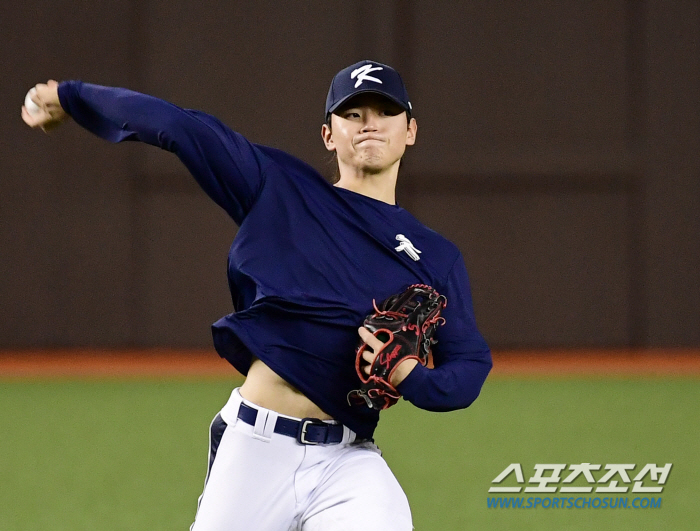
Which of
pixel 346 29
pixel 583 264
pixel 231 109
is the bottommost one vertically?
pixel 583 264

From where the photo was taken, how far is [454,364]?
281 centimetres

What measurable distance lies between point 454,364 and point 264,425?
546 mm

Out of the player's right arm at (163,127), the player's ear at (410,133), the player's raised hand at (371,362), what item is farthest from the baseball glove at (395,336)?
the player's ear at (410,133)

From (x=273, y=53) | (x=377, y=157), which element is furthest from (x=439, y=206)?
(x=377, y=157)

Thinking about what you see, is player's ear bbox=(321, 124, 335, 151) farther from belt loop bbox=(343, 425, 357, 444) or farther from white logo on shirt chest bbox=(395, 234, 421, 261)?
belt loop bbox=(343, 425, 357, 444)

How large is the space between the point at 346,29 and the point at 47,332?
14.6 feet

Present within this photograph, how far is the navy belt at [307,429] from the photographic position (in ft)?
9.09

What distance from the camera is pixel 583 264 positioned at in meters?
10.9

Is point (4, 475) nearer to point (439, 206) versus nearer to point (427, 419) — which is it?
point (427, 419)

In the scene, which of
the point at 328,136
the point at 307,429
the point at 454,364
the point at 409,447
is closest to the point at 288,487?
the point at 307,429

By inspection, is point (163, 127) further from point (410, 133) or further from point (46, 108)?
point (410, 133)

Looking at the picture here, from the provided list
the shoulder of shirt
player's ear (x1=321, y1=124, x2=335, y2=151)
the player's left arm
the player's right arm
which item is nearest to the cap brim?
player's ear (x1=321, y1=124, x2=335, y2=151)

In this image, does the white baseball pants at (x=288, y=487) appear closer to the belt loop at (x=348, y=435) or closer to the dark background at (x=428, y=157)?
the belt loop at (x=348, y=435)

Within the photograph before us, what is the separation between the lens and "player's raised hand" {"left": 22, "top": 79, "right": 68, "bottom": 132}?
2785 millimetres
